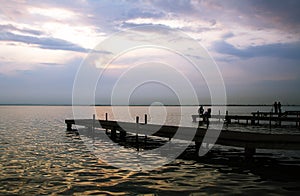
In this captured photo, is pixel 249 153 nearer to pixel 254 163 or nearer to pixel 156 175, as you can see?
pixel 254 163

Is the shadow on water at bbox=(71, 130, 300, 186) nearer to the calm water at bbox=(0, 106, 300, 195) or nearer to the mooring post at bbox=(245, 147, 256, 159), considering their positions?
the calm water at bbox=(0, 106, 300, 195)

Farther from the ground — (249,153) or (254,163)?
(249,153)

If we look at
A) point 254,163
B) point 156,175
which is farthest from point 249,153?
point 156,175

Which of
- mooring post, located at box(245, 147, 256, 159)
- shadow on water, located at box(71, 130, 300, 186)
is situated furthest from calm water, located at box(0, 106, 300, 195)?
mooring post, located at box(245, 147, 256, 159)

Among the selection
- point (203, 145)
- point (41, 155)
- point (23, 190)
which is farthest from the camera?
point (203, 145)

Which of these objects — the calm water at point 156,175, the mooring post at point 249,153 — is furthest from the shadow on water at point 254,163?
the mooring post at point 249,153

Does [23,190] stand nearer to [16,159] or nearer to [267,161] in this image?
[16,159]

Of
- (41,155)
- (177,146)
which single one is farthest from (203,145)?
(41,155)

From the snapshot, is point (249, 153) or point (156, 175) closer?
point (156, 175)

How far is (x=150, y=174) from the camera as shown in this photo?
13945mm

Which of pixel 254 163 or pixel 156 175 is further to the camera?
pixel 254 163

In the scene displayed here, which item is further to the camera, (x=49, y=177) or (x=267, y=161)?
(x=267, y=161)

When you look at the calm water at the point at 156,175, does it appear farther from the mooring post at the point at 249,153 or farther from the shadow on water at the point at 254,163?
the mooring post at the point at 249,153

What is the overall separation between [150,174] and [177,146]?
9.43 meters
